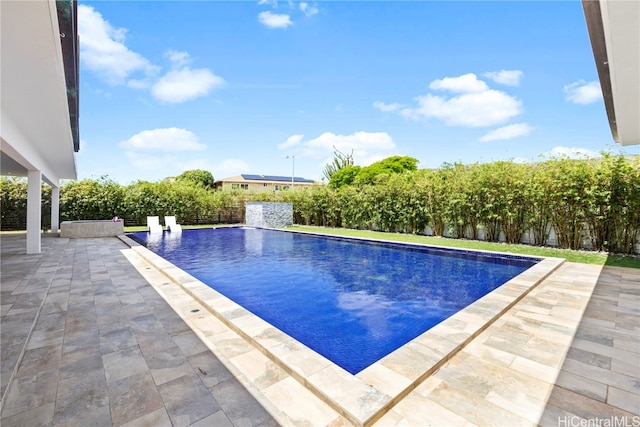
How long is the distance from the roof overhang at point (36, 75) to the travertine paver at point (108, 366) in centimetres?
272

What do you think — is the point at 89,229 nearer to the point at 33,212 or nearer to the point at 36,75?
the point at 33,212

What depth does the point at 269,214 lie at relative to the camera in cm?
1889

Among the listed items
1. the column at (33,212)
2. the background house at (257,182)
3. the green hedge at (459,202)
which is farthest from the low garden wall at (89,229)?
the background house at (257,182)

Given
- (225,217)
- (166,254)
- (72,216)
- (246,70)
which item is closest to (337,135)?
(225,217)

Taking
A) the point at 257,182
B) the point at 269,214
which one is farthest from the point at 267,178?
the point at 269,214

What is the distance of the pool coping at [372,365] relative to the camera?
217cm

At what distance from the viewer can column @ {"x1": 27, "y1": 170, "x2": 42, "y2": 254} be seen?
26.8ft

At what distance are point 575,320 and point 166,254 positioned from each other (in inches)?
394

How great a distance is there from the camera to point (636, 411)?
83.7 inches

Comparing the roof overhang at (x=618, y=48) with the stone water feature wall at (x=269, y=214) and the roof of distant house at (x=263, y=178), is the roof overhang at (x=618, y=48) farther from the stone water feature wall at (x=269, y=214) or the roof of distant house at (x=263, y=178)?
the roof of distant house at (x=263, y=178)

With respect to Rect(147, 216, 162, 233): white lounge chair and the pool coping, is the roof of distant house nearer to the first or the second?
Rect(147, 216, 162, 233): white lounge chair

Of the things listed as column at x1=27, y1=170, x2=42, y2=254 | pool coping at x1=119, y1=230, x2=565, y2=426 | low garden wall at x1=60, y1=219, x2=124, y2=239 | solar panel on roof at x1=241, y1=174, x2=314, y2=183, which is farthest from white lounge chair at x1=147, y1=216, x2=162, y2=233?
solar panel on roof at x1=241, y1=174, x2=314, y2=183

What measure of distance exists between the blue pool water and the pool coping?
0.66m

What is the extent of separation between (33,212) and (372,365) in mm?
10180
